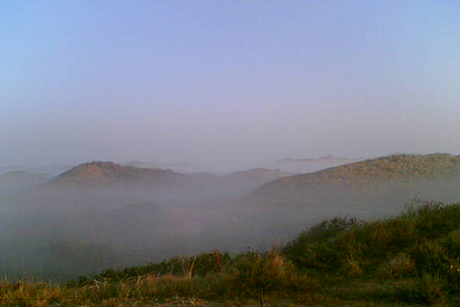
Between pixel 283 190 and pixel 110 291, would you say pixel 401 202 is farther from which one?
pixel 110 291

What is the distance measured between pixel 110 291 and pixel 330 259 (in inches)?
199

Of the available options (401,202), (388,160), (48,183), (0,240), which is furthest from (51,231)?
(48,183)

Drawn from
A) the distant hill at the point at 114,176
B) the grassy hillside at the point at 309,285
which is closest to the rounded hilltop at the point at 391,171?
the grassy hillside at the point at 309,285

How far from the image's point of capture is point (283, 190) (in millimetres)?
48625

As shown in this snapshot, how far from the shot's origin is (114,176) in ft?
309

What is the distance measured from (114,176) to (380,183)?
234ft

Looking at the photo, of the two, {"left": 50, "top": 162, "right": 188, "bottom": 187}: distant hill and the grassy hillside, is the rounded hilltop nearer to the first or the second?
the grassy hillside

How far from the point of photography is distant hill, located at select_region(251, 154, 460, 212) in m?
33.6

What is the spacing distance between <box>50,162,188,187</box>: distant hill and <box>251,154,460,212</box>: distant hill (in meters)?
53.4

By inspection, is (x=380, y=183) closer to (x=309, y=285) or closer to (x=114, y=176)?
(x=309, y=285)

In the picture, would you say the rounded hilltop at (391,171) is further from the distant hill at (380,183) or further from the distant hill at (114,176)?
the distant hill at (114,176)

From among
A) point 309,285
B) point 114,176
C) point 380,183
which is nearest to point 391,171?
point 380,183

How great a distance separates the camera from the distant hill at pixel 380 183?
33.6m

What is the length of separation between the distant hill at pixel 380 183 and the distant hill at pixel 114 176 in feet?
175
